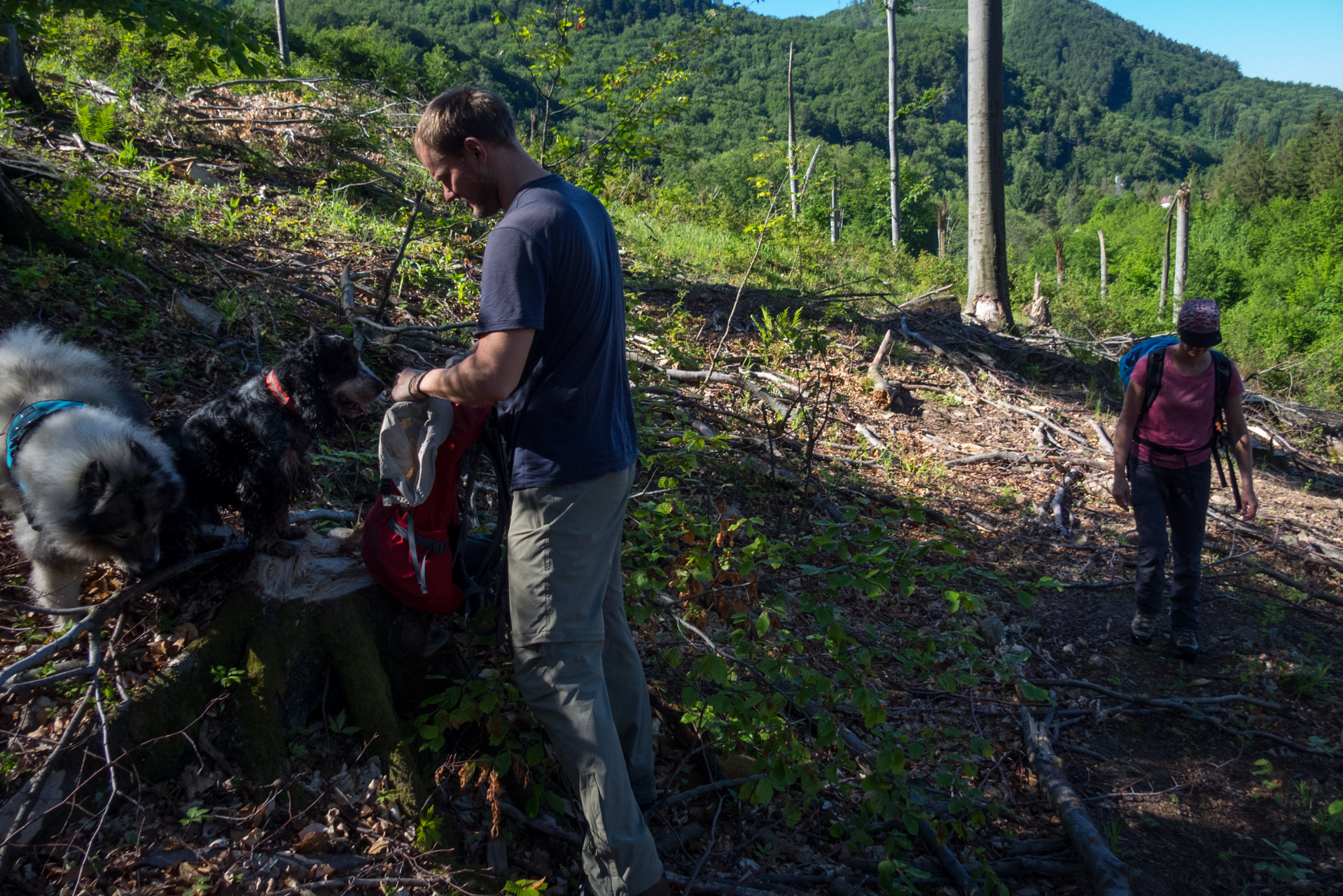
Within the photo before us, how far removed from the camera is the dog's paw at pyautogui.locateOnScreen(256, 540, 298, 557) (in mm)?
2684

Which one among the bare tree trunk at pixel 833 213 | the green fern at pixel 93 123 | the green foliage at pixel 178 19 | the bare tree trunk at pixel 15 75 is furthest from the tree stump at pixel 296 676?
the bare tree trunk at pixel 833 213

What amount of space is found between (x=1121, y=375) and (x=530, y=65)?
18.0 feet

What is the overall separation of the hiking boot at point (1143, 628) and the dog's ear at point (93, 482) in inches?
213

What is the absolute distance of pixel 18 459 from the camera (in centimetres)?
255

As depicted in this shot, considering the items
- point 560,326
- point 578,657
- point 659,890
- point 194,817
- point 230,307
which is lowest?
point 659,890

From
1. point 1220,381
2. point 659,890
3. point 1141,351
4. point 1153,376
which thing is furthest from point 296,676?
point 1220,381

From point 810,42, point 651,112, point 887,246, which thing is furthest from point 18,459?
Answer: point 810,42

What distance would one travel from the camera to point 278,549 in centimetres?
270

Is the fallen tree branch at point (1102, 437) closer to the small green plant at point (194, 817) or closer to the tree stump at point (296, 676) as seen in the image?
the tree stump at point (296, 676)

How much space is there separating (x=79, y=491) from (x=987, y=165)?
10892 mm

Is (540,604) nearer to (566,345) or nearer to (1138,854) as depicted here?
(566,345)

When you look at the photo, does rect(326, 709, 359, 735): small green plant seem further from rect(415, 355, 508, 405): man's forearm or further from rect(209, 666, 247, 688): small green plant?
rect(415, 355, 508, 405): man's forearm

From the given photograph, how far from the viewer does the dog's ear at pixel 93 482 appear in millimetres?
2441

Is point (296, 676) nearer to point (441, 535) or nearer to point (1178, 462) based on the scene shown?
point (441, 535)
